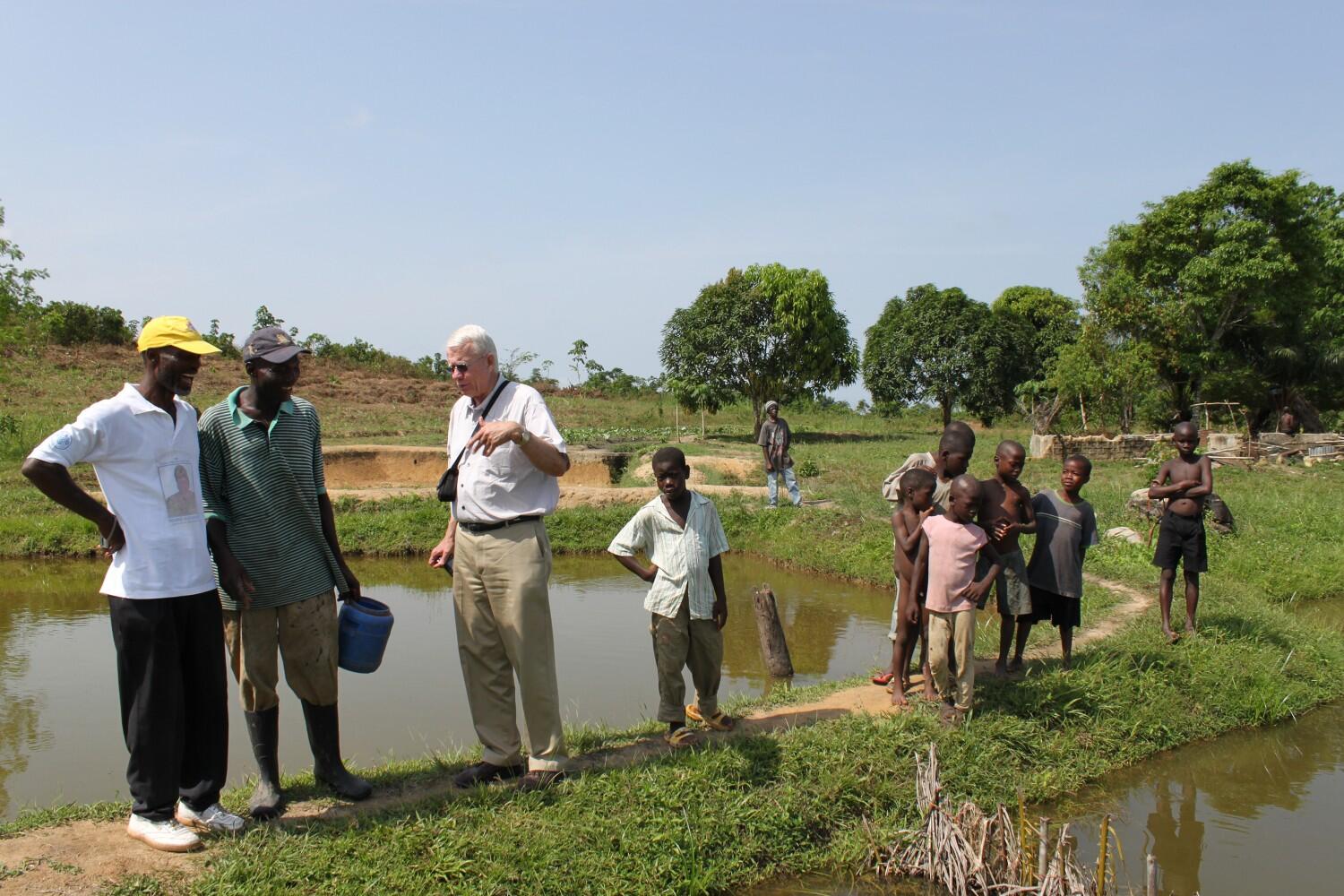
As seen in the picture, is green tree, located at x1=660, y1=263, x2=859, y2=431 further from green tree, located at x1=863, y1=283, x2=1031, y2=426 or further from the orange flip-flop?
the orange flip-flop

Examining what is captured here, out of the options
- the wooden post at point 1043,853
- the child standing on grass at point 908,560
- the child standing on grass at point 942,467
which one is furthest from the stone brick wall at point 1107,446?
the wooden post at point 1043,853

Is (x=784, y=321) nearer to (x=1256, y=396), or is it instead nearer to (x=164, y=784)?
(x=1256, y=396)

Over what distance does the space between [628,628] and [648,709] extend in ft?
7.31

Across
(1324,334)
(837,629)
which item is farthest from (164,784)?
(1324,334)

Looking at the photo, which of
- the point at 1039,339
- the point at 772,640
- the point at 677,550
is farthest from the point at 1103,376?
the point at 677,550

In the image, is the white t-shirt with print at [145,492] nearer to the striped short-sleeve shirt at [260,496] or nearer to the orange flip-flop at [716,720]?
the striped short-sleeve shirt at [260,496]

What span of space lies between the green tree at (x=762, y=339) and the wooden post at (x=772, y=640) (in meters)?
20.6

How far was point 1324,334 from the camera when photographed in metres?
23.4

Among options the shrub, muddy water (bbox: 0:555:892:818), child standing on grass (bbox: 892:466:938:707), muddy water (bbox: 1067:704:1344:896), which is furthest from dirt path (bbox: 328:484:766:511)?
the shrub

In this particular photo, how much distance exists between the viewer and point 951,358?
96.9ft

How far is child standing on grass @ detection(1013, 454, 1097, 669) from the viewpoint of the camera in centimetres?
572

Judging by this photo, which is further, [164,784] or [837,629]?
[837,629]

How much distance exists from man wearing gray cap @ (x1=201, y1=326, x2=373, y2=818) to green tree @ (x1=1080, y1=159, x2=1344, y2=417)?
22.0 metres

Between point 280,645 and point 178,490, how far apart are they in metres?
0.78
